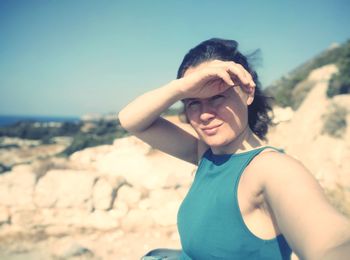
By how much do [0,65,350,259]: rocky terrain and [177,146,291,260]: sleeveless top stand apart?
246 cm

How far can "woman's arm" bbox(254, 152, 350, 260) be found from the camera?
2.80 ft

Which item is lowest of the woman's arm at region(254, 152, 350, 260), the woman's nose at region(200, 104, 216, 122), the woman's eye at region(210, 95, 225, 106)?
the woman's arm at region(254, 152, 350, 260)

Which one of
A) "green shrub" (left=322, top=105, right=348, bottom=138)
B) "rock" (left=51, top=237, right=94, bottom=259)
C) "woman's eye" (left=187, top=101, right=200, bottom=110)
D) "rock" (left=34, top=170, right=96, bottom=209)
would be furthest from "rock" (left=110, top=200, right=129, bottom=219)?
"green shrub" (left=322, top=105, right=348, bottom=138)

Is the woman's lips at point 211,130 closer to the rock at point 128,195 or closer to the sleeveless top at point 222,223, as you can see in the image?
the sleeveless top at point 222,223

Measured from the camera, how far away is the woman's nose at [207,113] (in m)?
1.50

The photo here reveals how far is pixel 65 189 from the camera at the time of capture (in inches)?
236

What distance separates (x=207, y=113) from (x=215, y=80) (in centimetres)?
17

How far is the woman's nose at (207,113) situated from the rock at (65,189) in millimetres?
4866

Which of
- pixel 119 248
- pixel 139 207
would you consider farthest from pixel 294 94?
pixel 119 248

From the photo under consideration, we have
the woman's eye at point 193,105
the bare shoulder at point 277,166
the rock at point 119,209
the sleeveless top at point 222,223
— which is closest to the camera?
the bare shoulder at point 277,166

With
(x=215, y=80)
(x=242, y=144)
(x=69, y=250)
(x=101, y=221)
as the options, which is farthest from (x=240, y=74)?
(x=101, y=221)

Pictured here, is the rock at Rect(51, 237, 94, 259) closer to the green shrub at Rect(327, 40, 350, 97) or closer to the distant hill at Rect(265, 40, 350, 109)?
the distant hill at Rect(265, 40, 350, 109)

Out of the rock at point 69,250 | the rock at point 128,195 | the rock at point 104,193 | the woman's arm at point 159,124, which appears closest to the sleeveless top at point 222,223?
the woman's arm at point 159,124

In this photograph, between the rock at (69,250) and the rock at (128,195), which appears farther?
the rock at (128,195)
